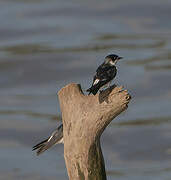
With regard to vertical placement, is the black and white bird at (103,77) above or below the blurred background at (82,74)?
below

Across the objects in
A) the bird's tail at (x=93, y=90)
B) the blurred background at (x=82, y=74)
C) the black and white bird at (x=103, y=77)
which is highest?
the blurred background at (x=82, y=74)

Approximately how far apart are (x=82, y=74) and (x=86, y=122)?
11377 millimetres

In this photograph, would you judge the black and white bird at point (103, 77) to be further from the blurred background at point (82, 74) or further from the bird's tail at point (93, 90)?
the blurred background at point (82, 74)

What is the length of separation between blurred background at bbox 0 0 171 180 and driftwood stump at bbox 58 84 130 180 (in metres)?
5.36

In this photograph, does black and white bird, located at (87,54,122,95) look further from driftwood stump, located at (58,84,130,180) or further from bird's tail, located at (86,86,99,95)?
driftwood stump, located at (58,84,130,180)

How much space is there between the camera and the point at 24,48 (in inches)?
885

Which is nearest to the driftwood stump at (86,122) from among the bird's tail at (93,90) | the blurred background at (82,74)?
the bird's tail at (93,90)

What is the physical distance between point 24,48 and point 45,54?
0.83m

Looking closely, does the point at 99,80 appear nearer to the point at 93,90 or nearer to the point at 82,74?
the point at 93,90

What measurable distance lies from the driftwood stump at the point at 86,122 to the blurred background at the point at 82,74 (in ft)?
17.6

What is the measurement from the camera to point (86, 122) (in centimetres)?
903

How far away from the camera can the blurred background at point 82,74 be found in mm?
15625

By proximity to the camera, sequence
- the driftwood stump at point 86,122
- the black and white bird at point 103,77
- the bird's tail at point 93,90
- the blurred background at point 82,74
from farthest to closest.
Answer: the blurred background at point 82,74
the black and white bird at point 103,77
the bird's tail at point 93,90
the driftwood stump at point 86,122

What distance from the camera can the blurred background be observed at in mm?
15625
